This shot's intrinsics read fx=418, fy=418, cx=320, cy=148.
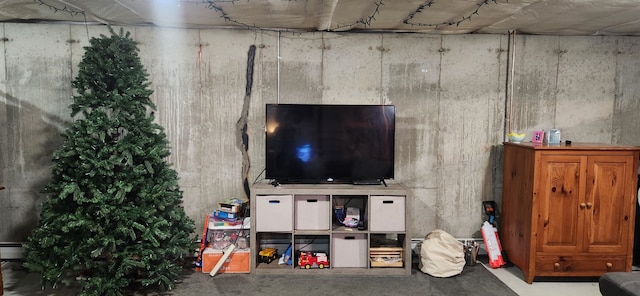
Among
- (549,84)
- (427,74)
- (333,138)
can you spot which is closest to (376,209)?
(333,138)

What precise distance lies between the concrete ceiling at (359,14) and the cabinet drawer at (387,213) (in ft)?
5.13

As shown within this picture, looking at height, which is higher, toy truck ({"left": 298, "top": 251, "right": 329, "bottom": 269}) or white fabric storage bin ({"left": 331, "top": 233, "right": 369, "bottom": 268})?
white fabric storage bin ({"left": 331, "top": 233, "right": 369, "bottom": 268})

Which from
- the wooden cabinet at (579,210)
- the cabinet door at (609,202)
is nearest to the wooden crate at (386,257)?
the wooden cabinet at (579,210)

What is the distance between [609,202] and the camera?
346 cm

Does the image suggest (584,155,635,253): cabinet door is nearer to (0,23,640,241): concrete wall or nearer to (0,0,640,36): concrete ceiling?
(0,23,640,241): concrete wall

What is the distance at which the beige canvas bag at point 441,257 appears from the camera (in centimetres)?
364

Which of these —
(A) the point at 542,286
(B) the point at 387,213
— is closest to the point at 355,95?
(B) the point at 387,213

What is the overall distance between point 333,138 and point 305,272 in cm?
122

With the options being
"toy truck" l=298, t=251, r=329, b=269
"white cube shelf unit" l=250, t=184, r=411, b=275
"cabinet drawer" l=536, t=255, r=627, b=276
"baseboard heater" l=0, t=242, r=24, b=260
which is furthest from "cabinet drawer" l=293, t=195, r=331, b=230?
"baseboard heater" l=0, t=242, r=24, b=260

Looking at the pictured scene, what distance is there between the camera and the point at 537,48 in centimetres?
411

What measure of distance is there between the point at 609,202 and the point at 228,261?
3.25 meters

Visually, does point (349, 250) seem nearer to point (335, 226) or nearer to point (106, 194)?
point (335, 226)

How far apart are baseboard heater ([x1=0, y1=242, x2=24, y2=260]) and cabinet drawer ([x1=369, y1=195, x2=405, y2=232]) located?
329 cm

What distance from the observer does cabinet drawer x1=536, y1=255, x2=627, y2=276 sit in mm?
3471
